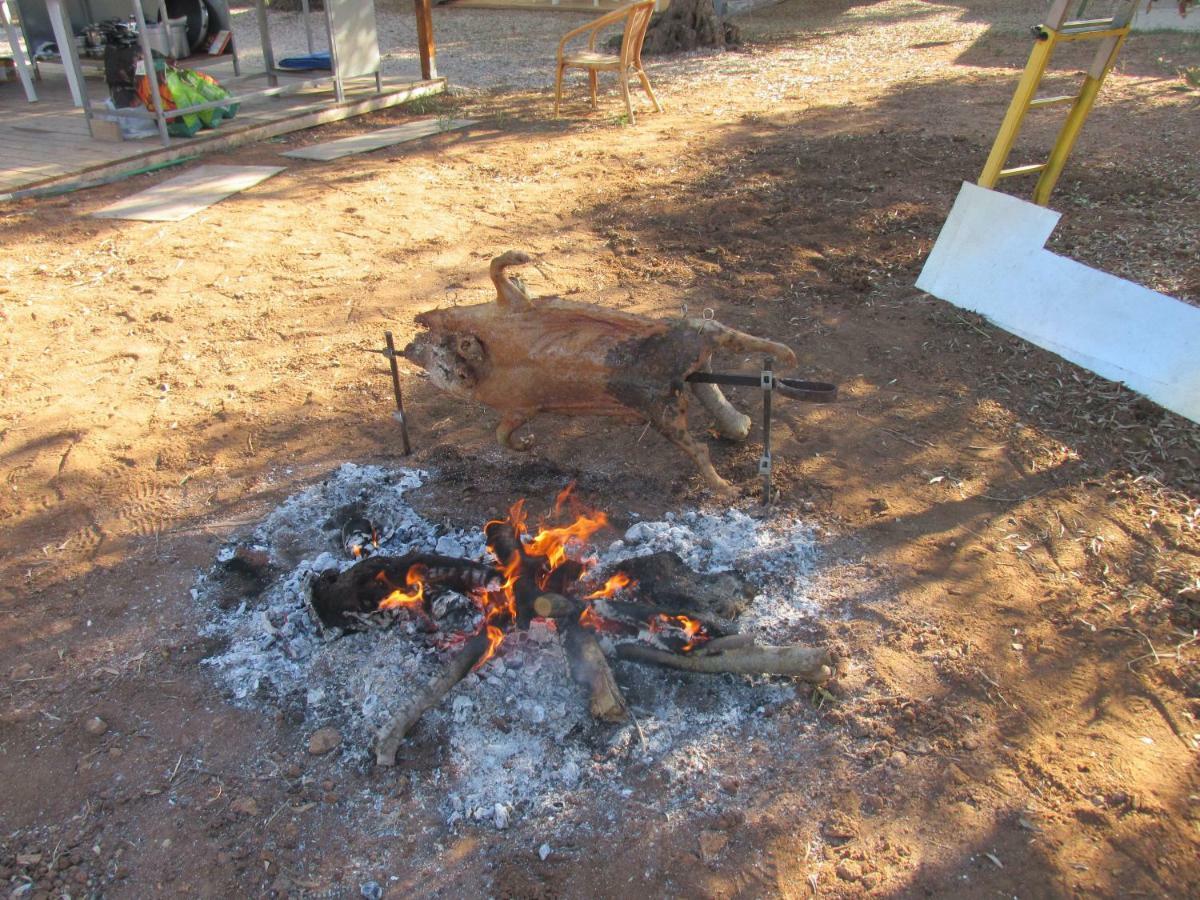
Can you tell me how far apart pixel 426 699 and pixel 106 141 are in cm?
787

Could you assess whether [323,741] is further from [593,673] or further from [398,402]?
[398,402]

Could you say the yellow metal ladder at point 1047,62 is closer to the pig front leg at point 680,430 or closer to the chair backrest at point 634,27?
the pig front leg at point 680,430

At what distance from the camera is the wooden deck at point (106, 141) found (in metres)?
7.31

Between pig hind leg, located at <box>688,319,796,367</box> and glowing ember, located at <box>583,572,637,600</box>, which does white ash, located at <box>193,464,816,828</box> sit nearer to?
glowing ember, located at <box>583,572,637,600</box>

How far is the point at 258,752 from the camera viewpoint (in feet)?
8.39

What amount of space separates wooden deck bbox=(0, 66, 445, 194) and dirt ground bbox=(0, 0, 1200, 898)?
327 millimetres

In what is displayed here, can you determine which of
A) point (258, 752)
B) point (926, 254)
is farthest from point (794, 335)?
point (258, 752)

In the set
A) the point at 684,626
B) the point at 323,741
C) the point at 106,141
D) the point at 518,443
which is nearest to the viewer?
the point at 323,741

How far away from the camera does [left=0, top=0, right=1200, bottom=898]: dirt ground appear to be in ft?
7.52

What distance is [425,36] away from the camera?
33.0 ft

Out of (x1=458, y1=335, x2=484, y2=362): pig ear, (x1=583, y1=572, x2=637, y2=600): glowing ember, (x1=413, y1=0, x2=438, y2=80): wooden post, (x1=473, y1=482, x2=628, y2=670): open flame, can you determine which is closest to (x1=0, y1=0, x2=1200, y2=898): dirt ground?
(x1=473, y1=482, x2=628, y2=670): open flame

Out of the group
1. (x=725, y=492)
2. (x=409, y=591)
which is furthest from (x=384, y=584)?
(x=725, y=492)

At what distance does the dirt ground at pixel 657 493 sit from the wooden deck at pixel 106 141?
327 millimetres

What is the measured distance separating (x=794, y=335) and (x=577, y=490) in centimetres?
200
